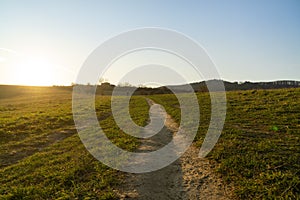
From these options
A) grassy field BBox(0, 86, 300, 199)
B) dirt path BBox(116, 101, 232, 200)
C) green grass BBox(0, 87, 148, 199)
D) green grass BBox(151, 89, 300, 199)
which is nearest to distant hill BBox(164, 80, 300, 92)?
green grass BBox(151, 89, 300, 199)

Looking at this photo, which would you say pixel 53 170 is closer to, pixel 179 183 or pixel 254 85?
pixel 179 183

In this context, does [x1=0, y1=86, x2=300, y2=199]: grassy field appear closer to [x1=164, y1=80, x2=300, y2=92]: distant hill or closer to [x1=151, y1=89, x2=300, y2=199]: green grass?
[x1=151, y1=89, x2=300, y2=199]: green grass

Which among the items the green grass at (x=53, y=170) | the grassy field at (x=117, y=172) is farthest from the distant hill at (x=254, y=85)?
the green grass at (x=53, y=170)

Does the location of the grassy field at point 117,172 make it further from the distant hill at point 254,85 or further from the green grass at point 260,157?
the distant hill at point 254,85

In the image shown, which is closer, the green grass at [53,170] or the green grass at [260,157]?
the green grass at [260,157]

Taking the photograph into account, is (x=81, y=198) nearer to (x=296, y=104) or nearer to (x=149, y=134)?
(x=149, y=134)

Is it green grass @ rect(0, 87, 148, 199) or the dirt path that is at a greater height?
the dirt path

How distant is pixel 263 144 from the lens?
13195mm

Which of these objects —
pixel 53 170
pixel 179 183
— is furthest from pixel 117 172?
pixel 53 170

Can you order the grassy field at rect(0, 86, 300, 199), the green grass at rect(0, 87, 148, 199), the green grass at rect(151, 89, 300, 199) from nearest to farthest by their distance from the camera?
the green grass at rect(151, 89, 300, 199) → the grassy field at rect(0, 86, 300, 199) → the green grass at rect(0, 87, 148, 199)

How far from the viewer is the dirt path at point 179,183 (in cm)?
851

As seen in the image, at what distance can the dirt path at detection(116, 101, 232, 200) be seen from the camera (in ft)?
27.9

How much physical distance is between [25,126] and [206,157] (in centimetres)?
1863

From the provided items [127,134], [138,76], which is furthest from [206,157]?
[138,76]
